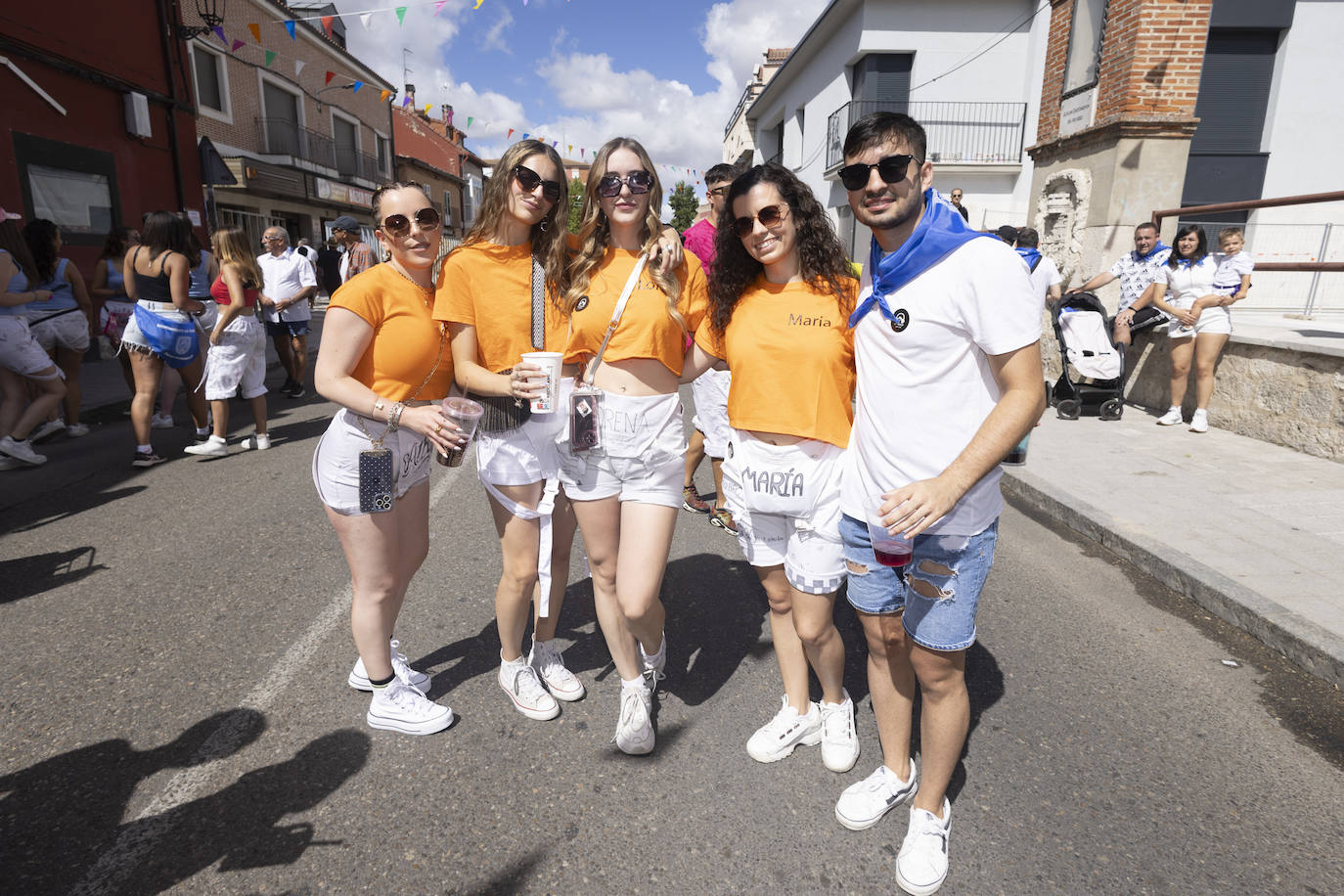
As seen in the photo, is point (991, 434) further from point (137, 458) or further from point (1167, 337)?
point (1167, 337)

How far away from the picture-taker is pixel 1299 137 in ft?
57.8

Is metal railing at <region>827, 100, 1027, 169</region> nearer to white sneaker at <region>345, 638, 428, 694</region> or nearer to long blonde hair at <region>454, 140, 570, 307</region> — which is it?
long blonde hair at <region>454, 140, 570, 307</region>

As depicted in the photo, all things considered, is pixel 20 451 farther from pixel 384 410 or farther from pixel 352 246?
pixel 384 410

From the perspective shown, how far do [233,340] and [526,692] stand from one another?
201 inches


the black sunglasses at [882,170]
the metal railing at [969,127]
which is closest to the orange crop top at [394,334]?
the black sunglasses at [882,170]

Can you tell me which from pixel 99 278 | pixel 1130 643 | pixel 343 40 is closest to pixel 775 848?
pixel 1130 643

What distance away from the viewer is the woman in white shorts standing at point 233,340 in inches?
238

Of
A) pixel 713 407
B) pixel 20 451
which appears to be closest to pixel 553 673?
pixel 713 407

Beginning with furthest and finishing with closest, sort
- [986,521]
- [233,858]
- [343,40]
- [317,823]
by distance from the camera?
[343,40], [317,823], [233,858], [986,521]

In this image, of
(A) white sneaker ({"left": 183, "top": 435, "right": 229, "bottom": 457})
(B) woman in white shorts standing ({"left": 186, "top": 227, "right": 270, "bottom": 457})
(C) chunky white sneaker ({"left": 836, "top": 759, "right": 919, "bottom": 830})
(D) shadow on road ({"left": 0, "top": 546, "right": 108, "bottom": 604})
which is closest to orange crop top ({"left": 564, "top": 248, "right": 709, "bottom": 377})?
(C) chunky white sneaker ({"left": 836, "top": 759, "right": 919, "bottom": 830})

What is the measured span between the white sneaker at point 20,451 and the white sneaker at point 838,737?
682 centimetres

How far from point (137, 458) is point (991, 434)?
6785 millimetres

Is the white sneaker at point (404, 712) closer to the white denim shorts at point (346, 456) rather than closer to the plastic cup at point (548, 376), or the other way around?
the white denim shorts at point (346, 456)

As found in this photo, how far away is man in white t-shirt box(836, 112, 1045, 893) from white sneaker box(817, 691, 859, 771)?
372mm
